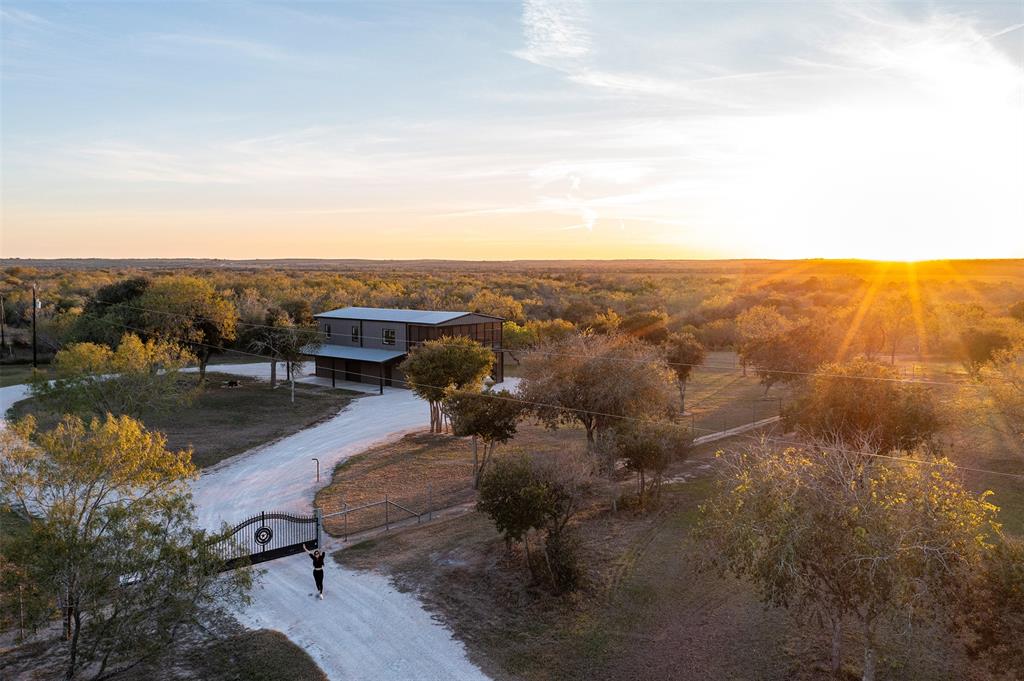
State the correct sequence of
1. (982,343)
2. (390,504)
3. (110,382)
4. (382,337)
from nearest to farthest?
1. (390,504)
2. (110,382)
3. (982,343)
4. (382,337)

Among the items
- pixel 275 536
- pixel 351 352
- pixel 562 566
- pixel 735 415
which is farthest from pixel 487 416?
pixel 351 352

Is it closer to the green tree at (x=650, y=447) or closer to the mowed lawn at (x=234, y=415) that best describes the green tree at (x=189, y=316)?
the mowed lawn at (x=234, y=415)

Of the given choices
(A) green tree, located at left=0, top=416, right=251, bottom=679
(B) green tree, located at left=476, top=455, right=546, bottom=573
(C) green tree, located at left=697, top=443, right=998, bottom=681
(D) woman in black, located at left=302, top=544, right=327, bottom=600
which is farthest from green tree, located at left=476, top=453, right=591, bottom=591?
(A) green tree, located at left=0, top=416, right=251, bottom=679

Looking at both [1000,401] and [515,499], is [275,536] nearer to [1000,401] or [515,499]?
[515,499]

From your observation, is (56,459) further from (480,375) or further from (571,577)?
(480,375)

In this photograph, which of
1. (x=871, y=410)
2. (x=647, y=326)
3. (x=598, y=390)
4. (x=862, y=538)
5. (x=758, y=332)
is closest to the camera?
(x=862, y=538)

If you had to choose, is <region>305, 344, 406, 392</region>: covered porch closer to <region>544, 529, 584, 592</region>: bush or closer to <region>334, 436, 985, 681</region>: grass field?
<region>334, 436, 985, 681</region>: grass field
